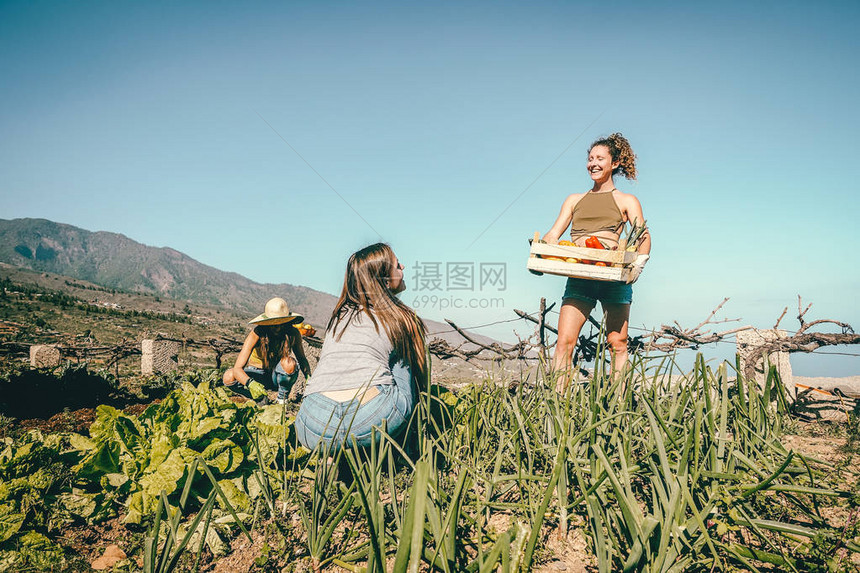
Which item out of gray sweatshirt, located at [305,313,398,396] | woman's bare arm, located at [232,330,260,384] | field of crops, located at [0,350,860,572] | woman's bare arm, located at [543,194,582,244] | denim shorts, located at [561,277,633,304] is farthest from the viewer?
woman's bare arm, located at [232,330,260,384]

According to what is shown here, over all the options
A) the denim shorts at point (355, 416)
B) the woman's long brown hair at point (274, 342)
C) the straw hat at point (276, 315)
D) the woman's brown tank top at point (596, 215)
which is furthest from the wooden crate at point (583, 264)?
the woman's long brown hair at point (274, 342)

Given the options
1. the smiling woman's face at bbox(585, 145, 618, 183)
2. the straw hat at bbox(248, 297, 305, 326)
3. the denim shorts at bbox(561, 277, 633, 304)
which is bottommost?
the straw hat at bbox(248, 297, 305, 326)

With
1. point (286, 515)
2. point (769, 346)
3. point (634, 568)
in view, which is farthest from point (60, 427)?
point (769, 346)

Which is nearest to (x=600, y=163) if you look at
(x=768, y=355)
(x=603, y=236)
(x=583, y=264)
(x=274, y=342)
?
(x=603, y=236)

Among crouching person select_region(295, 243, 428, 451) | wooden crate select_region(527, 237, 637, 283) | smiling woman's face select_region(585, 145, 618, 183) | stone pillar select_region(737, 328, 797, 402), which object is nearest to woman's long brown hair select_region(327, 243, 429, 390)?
crouching person select_region(295, 243, 428, 451)

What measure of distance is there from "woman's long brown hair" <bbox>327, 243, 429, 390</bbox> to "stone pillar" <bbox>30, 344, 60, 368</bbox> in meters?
3.58

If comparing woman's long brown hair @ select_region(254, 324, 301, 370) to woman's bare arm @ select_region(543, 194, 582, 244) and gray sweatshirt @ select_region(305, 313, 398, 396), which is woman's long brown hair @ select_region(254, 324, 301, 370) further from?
woman's bare arm @ select_region(543, 194, 582, 244)

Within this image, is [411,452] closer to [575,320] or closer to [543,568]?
[543,568]

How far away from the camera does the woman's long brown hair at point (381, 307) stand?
2684mm

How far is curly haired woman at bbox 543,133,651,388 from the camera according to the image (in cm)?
326

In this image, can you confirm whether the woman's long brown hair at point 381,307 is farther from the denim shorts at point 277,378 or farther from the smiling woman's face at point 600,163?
the denim shorts at point 277,378

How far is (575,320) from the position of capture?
3.30 meters

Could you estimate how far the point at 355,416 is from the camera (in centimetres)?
226

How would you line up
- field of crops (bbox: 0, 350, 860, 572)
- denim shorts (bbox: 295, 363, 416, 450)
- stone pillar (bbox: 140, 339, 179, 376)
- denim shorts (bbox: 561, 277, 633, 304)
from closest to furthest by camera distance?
field of crops (bbox: 0, 350, 860, 572)
denim shorts (bbox: 295, 363, 416, 450)
denim shorts (bbox: 561, 277, 633, 304)
stone pillar (bbox: 140, 339, 179, 376)
